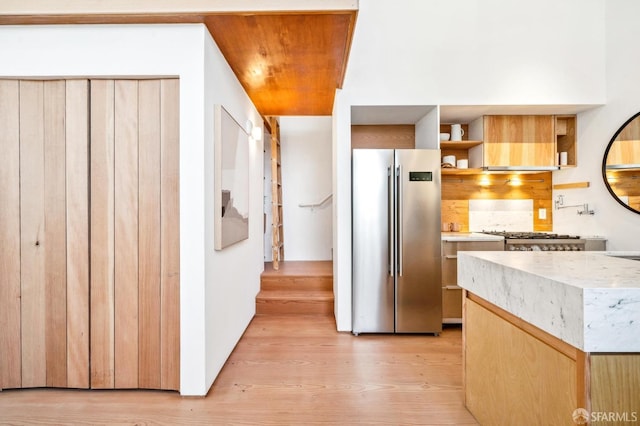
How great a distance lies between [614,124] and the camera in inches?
112

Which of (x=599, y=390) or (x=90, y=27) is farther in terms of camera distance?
(x=90, y=27)

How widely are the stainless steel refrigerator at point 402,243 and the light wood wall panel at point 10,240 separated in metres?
2.48

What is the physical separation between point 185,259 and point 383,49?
2637 millimetres

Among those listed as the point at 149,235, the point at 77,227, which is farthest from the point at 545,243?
the point at 77,227

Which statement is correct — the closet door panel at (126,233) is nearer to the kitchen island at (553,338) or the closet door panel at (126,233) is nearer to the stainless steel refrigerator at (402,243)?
the stainless steel refrigerator at (402,243)

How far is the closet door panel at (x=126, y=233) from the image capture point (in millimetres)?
1897

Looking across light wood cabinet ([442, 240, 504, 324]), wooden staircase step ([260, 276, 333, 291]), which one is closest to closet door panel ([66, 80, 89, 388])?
wooden staircase step ([260, 276, 333, 291])

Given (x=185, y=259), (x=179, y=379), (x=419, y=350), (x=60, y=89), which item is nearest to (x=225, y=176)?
(x=185, y=259)

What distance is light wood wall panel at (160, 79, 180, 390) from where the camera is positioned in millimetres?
1889

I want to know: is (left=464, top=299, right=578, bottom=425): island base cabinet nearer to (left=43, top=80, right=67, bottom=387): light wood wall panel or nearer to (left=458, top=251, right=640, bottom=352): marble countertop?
(left=458, top=251, right=640, bottom=352): marble countertop

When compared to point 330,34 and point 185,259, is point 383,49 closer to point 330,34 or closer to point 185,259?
point 330,34

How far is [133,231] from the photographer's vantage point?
1.91 metres

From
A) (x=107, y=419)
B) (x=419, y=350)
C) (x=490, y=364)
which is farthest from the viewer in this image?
(x=419, y=350)

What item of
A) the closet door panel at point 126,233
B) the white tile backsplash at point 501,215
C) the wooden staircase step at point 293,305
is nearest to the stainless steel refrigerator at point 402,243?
the wooden staircase step at point 293,305
